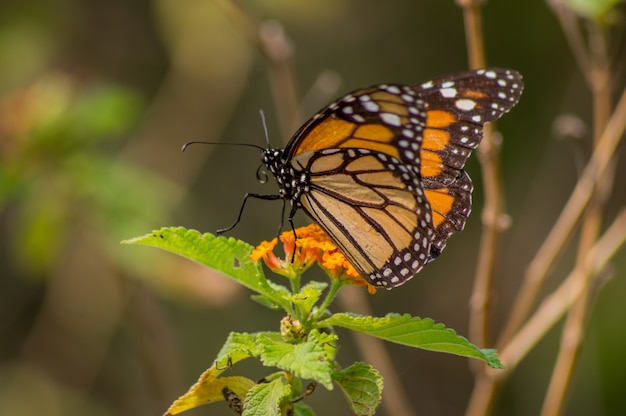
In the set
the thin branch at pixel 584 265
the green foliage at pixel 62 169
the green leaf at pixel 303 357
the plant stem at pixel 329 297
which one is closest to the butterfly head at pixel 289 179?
the plant stem at pixel 329 297

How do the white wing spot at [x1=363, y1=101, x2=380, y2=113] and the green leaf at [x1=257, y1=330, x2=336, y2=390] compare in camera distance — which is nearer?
the green leaf at [x1=257, y1=330, x2=336, y2=390]

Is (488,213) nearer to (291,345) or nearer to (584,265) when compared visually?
(584,265)

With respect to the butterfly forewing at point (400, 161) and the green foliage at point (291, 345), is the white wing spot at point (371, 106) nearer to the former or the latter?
the butterfly forewing at point (400, 161)

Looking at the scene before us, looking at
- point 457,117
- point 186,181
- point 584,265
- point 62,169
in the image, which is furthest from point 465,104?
point 186,181

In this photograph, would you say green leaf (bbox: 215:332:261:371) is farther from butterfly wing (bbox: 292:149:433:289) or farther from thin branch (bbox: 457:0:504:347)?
thin branch (bbox: 457:0:504:347)

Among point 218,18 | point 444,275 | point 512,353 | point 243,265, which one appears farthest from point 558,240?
point 444,275

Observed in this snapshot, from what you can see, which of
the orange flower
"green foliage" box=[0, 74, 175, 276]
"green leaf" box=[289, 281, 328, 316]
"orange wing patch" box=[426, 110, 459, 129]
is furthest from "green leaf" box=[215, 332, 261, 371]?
"green foliage" box=[0, 74, 175, 276]
